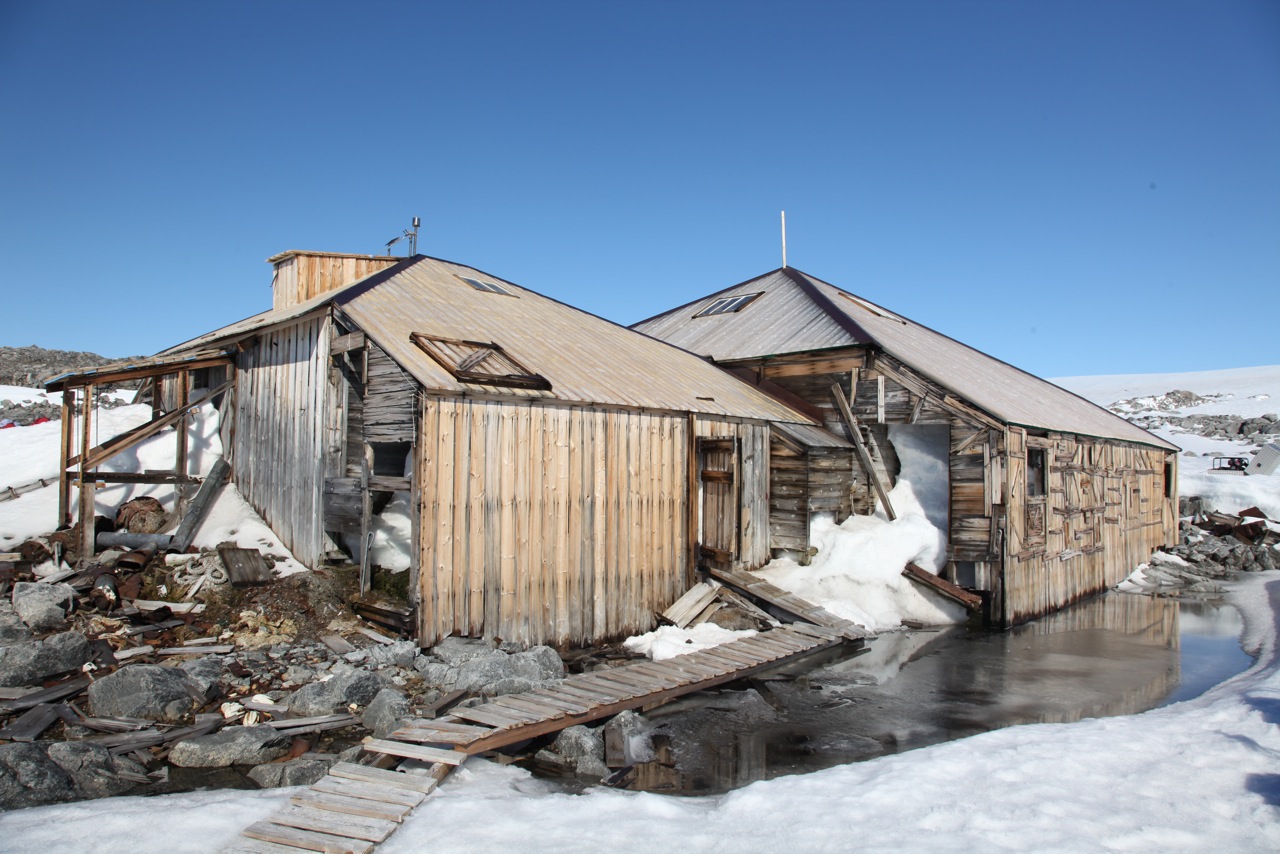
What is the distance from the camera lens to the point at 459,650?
11031 millimetres

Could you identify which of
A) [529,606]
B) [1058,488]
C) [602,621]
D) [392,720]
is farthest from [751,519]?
[392,720]

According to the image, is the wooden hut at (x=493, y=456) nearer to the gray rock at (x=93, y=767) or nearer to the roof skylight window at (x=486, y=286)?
the roof skylight window at (x=486, y=286)

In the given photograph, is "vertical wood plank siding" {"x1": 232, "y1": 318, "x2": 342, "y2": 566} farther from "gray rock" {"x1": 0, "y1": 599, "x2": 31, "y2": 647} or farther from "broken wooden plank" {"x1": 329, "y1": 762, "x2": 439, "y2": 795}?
"broken wooden plank" {"x1": 329, "y1": 762, "x2": 439, "y2": 795}

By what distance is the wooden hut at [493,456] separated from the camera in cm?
1176

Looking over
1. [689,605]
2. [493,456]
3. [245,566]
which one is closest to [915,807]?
[493,456]

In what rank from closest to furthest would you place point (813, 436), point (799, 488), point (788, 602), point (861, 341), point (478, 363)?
1. point (478, 363)
2. point (788, 602)
3. point (799, 488)
4. point (813, 436)
5. point (861, 341)

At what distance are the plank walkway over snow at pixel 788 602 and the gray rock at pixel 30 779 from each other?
10401 mm

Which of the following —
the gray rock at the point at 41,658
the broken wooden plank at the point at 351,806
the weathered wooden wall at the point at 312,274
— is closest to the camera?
the broken wooden plank at the point at 351,806

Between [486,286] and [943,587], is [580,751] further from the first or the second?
[486,286]

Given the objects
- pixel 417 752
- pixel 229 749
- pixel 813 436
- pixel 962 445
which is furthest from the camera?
pixel 813 436

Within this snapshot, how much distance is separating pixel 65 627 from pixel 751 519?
447 inches

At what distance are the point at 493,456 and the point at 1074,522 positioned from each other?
14.8m

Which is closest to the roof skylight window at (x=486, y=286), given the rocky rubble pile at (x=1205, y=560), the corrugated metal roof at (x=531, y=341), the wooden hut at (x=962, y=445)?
the corrugated metal roof at (x=531, y=341)

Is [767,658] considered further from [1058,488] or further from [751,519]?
[1058,488]
